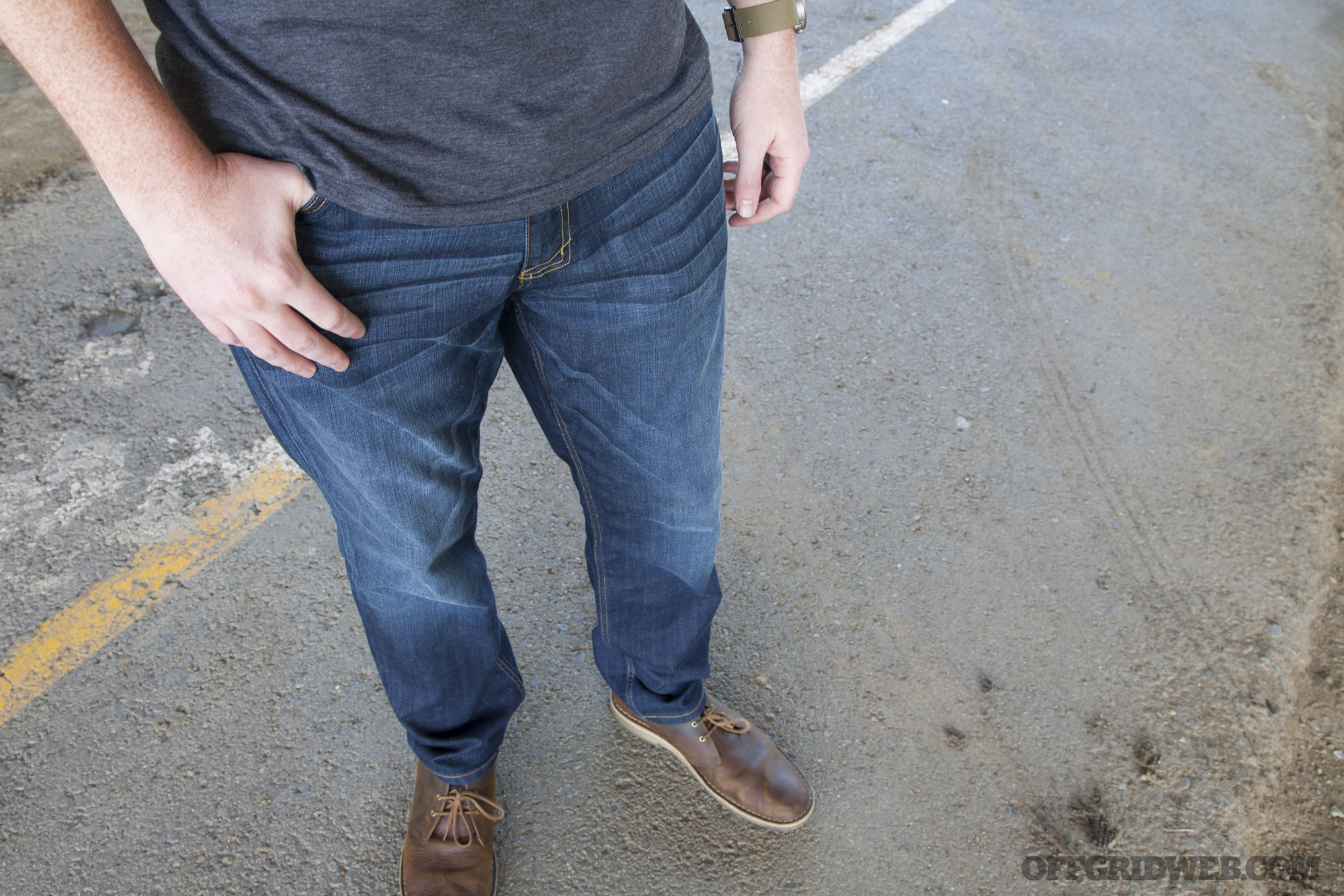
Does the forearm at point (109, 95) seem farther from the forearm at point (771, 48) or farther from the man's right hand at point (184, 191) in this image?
the forearm at point (771, 48)

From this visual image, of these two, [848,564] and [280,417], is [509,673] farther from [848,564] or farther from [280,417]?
[848,564]

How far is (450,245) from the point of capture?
890mm

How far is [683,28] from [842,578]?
1352mm

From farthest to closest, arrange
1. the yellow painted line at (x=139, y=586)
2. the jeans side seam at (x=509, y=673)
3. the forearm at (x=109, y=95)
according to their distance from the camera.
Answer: the yellow painted line at (x=139, y=586)
the jeans side seam at (x=509, y=673)
the forearm at (x=109, y=95)

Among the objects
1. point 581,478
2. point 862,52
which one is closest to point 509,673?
point 581,478

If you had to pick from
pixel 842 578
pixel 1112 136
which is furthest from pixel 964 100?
pixel 842 578

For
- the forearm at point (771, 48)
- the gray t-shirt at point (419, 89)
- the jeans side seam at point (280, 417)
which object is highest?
the gray t-shirt at point (419, 89)

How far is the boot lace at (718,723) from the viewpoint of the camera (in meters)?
1.58

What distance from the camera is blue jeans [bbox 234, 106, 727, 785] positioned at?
0.91 metres

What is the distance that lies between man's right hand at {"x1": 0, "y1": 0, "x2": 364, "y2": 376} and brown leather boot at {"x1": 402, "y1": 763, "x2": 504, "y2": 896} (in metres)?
0.91

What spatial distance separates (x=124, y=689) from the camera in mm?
1707

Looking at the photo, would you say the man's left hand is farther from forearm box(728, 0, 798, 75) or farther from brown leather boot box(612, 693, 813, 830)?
brown leather boot box(612, 693, 813, 830)

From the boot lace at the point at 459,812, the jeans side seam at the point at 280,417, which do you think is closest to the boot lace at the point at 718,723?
the boot lace at the point at 459,812

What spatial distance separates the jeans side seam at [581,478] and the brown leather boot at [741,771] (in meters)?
0.27
